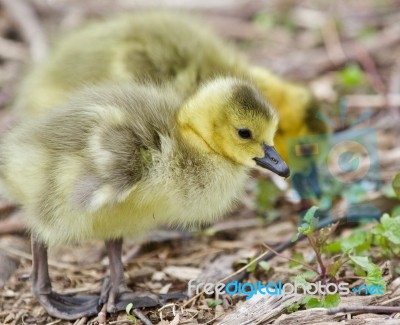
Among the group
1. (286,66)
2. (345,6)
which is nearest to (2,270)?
(286,66)

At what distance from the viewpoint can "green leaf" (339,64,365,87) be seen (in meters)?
4.17

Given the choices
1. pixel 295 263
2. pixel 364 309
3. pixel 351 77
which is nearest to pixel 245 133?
pixel 295 263

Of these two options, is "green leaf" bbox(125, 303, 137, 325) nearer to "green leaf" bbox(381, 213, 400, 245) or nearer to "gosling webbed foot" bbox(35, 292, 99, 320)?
"gosling webbed foot" bbox(35, 292, 99, 320)

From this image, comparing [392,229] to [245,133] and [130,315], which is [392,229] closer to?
[245,133]

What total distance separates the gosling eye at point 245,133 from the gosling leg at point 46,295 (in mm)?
801

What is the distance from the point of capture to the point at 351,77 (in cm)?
416

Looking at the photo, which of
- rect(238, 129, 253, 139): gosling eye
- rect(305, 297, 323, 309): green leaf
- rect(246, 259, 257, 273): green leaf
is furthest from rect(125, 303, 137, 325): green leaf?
rect(238, 129, 253, 139): gosling eye

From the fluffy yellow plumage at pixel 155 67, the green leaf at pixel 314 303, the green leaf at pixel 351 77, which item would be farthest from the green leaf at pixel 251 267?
the green leaf at pixel 351 77

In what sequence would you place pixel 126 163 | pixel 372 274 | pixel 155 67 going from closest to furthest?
pixel 126 163 → pixel 372 274 → pixel 155 67

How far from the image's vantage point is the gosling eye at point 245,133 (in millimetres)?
2287

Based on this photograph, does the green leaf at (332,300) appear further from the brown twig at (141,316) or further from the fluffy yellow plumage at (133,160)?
the brown twig at (141,316)

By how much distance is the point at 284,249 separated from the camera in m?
2.67

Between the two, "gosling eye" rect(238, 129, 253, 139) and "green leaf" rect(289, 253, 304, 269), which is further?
"green leaf" rect(289, 253, 304, 269)

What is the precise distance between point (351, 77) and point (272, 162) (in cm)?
202
